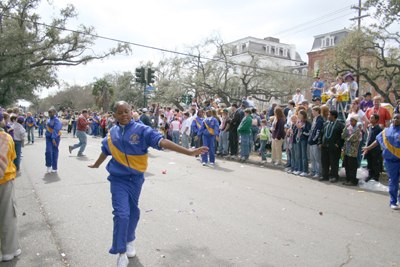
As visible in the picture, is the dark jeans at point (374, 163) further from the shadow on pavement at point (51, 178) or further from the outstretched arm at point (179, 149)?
the shadow on pavement at point (51, 178)

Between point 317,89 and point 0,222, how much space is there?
12562mm

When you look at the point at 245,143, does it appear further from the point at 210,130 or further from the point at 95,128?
the point at 95,128

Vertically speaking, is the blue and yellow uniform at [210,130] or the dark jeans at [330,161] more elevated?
the blue and yellow uniform at [210,130]

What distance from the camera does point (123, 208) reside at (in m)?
3.45

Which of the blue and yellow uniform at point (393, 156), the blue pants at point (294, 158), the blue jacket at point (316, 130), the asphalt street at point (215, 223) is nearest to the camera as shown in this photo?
the asphalt street at point (215, 223)

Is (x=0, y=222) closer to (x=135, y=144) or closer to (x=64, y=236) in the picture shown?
(x=64, y=236)

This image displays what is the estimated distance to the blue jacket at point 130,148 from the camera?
3.61 metres

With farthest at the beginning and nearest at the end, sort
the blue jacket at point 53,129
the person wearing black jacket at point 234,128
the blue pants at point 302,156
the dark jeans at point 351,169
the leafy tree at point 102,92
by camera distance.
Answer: the leafy tree at point 102,92 → the person wearing black jacket at point 234,128 → the blue pants at point 302,156 → the blue jacket at point 53,129 → the dark jeans at point 351,169

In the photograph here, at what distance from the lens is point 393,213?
5.76 m

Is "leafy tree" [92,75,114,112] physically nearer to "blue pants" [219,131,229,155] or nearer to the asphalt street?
"blue pants" [219,131,229,155]

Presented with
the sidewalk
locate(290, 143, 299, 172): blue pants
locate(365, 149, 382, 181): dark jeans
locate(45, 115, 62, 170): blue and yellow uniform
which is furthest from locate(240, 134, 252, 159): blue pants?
the sidewalk

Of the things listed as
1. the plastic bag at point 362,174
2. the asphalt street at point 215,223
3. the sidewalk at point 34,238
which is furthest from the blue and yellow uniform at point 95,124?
the plastic bag at point 362,174

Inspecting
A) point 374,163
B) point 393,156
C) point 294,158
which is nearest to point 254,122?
point 294,158

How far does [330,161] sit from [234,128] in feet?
16.0
